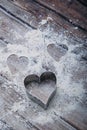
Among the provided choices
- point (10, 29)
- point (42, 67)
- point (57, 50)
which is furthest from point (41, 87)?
point (10, 29)

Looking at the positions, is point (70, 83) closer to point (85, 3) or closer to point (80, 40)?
point (80, 40)

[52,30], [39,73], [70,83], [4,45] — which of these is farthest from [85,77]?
[4,45]

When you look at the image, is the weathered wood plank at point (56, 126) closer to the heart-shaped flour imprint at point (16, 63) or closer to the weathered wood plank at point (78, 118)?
the weathered wood plank at point (78, 118)

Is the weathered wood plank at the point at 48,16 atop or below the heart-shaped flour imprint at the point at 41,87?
atop

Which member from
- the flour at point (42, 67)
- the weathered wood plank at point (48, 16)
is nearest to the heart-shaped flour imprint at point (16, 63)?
the flour at point (42, 67)

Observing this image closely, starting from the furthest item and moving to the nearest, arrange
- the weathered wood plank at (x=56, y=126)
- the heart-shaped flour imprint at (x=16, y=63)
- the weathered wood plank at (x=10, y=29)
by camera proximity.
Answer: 1. the weathered wood plank at (x=10, y=29)
2. the heart-shaped flour imprint at (x=16, y=63)
3. the weathered wood plank at (x=56, y=126)

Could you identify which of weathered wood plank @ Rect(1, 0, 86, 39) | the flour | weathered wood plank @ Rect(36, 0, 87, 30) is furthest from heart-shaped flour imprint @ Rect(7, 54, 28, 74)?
weathered wood plank @ Rect(36, 0, 87, 30)

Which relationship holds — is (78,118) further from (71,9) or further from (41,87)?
(71,9)
